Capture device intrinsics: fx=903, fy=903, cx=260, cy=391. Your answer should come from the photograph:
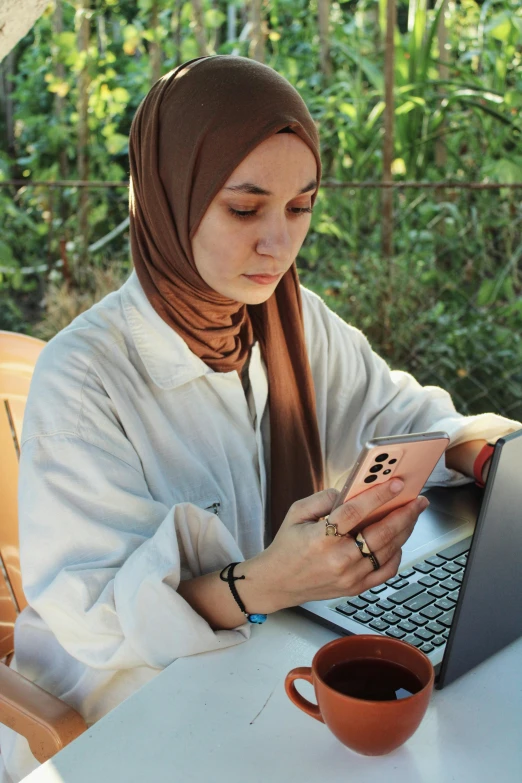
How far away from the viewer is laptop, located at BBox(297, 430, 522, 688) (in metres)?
0.98

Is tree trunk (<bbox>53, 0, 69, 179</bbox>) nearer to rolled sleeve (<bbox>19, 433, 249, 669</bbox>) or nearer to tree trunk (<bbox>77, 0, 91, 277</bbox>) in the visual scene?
tree trunk (<bbox>77, 0, 91, 277</bbox>)

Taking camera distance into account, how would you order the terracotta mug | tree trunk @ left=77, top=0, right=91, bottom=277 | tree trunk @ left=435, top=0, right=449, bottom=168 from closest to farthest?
the terracotta mug → tree trunk @ left=435, top=0, right=449, bottom=168 → tree trunk @ left=77, top=0, right=91, bottom=277

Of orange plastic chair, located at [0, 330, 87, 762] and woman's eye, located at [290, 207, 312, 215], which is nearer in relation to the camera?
woman's eye, located at [290, 207, 312, 215]

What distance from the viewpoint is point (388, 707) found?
88 centimetres

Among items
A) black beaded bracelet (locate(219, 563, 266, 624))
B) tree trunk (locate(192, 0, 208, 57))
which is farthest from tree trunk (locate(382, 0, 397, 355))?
black beaded bracelet (locate(219, 563, 266, 624))

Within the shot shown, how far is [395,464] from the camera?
1.01m

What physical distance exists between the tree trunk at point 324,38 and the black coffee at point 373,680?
4.80 meters

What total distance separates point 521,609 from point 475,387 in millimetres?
2868

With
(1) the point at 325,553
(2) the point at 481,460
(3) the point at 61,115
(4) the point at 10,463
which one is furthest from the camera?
(3) the point at 61,115

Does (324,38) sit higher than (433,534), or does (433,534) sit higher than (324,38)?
(324,38)

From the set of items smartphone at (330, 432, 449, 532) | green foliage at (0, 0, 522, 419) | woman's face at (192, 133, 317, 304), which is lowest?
green foliage at (0, 0, 522, 419)

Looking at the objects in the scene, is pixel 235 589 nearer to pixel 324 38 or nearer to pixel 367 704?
pixel 367 704

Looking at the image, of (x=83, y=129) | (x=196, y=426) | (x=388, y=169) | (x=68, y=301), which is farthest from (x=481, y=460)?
(x=83, y=129)

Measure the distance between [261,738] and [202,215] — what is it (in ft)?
2.67
